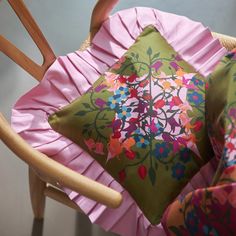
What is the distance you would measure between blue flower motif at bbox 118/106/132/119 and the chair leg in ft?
0.92

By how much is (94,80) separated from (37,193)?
1.15 ft

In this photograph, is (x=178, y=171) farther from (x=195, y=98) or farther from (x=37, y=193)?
(x=37, y=193)

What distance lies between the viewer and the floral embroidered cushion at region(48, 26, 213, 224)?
77 centimetres

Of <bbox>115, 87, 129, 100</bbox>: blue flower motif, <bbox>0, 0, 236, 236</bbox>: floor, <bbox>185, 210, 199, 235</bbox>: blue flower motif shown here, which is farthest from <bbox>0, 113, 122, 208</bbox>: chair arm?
<bbox>0, 0, 236, 236</bbox>: floor

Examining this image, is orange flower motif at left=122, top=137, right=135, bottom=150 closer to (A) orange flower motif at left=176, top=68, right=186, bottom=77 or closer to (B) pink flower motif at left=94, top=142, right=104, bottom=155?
(B) pink flower motif at left=94, top=142, right=104, bottom=155

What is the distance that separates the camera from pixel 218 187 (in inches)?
24.9

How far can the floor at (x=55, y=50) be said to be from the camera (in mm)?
1202

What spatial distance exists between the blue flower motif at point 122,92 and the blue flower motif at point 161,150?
119mm

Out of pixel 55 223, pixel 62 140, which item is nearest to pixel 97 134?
pixel 62 140

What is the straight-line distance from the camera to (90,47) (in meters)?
0.94

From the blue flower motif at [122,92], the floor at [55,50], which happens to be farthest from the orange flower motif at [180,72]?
the floor at [55,50]

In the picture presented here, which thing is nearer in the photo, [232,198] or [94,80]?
[232,198]

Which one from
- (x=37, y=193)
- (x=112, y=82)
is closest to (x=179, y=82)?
(x=112, y=82)

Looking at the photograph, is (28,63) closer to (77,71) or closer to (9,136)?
(77,71)
